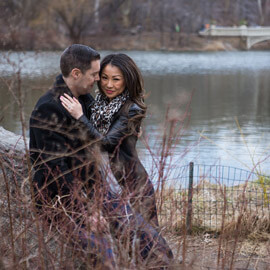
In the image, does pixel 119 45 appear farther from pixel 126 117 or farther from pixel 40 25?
pixel 126 117

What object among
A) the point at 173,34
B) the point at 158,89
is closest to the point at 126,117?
the point at 158,89

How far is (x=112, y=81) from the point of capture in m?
3.25

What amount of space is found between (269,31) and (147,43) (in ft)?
49.9

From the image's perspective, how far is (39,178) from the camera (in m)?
3.02

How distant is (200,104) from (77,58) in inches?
489

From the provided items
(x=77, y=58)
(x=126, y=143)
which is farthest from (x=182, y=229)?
(x=77, y=58)

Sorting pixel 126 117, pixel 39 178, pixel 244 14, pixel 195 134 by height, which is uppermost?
pixel 244 14

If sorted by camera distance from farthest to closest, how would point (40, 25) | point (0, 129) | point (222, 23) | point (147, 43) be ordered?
point (222, 23) → point (147, 43) → point (40, 25) → point (0, 129)

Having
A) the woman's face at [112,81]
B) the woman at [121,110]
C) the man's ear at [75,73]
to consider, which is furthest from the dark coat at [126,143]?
the man's ear at [75,73]

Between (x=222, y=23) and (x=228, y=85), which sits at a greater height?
(x=222, y=23)

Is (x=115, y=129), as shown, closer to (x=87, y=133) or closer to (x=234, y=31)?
(x=87, y=133)

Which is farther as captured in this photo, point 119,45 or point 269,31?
point 269,31

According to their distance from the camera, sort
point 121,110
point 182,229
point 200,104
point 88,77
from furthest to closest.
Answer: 1. point 200,104
2. point 121,110
3. point 88,77
4. point 182,229

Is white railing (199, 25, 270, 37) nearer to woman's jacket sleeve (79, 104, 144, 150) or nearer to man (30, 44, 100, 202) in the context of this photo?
woman's jacket sleeve (79, 104, 144, 150)
